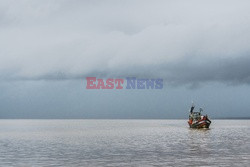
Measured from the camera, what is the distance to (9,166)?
35.5m

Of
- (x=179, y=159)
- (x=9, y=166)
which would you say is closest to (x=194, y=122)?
(x=179, y=159)

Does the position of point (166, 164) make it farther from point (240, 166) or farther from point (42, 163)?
point (42, 163)

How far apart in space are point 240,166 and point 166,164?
7030mm

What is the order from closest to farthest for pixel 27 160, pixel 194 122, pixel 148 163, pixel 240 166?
pixel 240 166 → pixel 148 163 → pixel 27 160 → pixel 194 122

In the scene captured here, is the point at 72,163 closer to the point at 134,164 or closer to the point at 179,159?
the point at 134,164

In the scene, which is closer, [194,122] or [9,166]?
[9,166]

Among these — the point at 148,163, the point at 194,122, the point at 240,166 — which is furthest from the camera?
the point at 194,122

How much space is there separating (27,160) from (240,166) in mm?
22201

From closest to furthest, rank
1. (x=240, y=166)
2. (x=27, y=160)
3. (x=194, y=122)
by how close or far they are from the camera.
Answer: (x=240, y=166) → (x=27, y=160) → (x=194, y=122)

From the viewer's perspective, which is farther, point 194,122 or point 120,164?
point 194,122

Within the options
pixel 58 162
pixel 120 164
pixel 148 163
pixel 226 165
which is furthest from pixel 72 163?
pixel 226 165

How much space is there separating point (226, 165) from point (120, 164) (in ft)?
33.9

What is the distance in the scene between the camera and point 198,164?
3606 cm

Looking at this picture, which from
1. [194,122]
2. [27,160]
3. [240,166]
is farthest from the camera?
[194,122]
